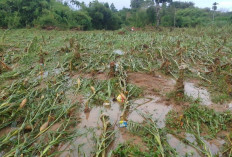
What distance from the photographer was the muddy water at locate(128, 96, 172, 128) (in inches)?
93.7

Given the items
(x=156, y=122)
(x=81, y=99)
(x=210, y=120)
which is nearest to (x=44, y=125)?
(x=81, y=99)

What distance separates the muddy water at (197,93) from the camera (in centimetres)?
281

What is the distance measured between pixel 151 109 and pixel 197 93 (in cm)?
105

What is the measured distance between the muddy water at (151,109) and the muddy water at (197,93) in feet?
1.95

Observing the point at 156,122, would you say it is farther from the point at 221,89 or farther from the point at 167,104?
the point at 221,89

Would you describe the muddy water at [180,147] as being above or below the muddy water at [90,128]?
below

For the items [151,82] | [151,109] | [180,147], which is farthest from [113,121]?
[151,82]

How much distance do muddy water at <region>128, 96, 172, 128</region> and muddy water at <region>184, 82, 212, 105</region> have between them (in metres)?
0.59

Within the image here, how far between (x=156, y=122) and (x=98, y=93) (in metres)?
1.13

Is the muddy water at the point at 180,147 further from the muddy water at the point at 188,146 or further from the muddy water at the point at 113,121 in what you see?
the muddy water at the point at 113,121

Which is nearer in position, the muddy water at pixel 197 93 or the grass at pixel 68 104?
the grass at pixel 68 104

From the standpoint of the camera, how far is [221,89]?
313 cm

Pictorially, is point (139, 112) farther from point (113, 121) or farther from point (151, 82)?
point (151, 82)

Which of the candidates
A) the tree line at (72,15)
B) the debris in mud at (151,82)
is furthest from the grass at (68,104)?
the tree line at (72,15)
